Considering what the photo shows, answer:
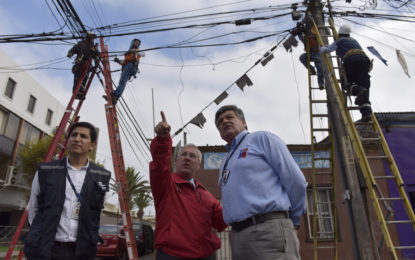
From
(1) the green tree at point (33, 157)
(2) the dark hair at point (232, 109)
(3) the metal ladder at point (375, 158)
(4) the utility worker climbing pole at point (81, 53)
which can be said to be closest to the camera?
(2) the dark hair at point (232, 109)

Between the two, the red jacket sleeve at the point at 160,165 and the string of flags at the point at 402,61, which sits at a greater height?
the string of flags at the point at 402,61

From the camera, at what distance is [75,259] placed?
7.33 ft

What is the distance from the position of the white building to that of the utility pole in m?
20.8

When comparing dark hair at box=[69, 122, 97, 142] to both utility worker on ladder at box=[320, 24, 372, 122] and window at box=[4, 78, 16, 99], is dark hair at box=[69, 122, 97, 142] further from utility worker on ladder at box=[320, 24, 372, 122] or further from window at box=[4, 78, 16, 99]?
window at box=[4, 78, 16, 99]

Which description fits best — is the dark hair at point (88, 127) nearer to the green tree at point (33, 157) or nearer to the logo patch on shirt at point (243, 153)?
the logo patch on shirt at point (243, 153)

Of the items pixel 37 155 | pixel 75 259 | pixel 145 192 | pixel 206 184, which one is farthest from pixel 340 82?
pixel 145 192

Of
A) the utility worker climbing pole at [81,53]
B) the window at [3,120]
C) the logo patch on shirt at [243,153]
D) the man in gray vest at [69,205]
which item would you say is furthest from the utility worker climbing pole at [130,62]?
the window at [3,120]

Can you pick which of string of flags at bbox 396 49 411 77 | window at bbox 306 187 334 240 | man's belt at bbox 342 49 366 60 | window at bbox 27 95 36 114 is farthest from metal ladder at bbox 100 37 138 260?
Result: window at bbox 27 95 36 114

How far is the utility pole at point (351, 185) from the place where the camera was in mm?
4348

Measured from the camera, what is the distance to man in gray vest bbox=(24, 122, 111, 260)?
2138 millimetres

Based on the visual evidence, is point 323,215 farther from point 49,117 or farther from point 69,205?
point 49,117

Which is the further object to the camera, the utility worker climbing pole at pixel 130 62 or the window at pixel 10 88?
the window at pixel 10 88

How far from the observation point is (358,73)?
5023mm

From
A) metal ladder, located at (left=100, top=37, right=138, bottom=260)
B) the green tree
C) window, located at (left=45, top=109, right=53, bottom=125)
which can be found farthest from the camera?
window, located at (left=45, top=109, right=53, bottom=125)
